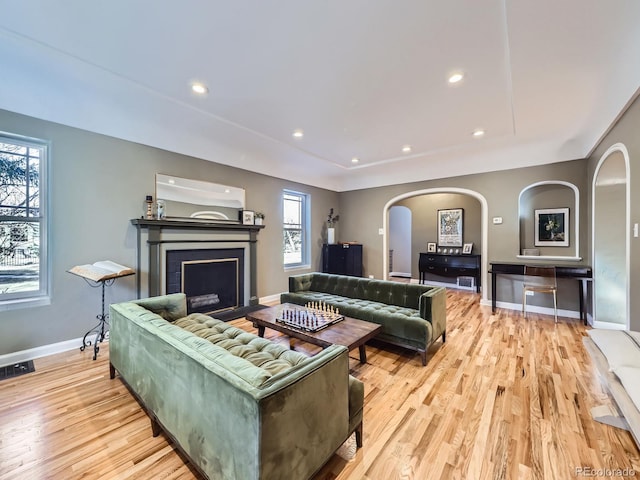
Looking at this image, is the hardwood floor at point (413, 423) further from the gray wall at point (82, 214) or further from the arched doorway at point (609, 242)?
the arched doorway at point (609, 242)

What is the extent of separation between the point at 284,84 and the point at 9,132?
2878 millimetres

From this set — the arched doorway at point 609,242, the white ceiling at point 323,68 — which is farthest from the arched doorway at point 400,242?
the arched doorway at point 609,242

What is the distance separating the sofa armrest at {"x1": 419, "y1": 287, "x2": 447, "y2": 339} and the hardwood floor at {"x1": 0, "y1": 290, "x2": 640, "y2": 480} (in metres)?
0.32

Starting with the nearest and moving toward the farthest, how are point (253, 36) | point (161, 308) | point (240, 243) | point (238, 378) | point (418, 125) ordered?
point (238, 378) < point (253, 36) < point (161, 308) < point (418, 125) < point (240, 243)

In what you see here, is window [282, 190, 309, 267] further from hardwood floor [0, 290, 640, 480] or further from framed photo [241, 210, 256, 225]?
hardwood floor [0, 290, 640, 480]

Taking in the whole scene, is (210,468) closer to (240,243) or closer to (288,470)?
(288,470)

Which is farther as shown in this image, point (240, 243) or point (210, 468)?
point (240, 243)

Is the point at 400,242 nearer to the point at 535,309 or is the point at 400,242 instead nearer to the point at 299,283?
the point at 535,309

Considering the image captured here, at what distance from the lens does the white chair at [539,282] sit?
13.3 ft

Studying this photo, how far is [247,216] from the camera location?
485 centimetres

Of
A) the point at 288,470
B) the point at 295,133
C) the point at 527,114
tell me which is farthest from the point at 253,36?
the point at 527,114

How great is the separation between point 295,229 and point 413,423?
4695 mm

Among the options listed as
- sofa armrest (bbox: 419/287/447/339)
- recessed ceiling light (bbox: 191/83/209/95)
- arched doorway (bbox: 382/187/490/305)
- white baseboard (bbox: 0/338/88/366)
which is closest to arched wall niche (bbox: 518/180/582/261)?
arched doorway (bbox: 382/187/490/305)

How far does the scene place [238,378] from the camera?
3.67ft
